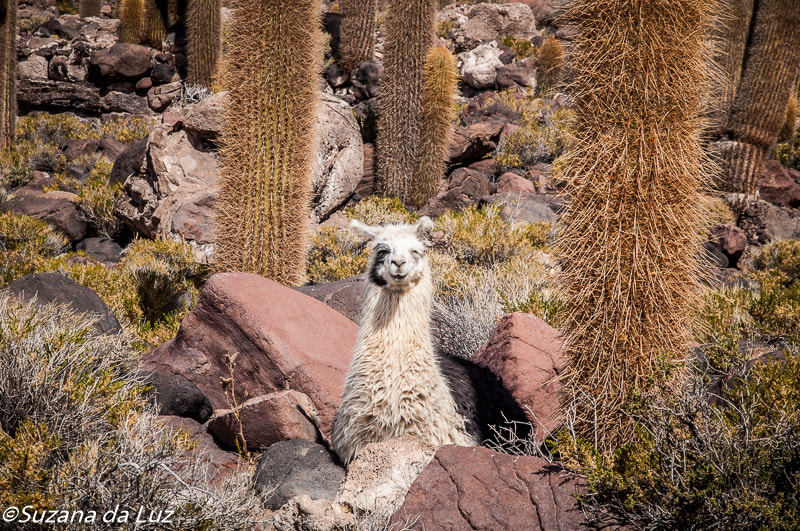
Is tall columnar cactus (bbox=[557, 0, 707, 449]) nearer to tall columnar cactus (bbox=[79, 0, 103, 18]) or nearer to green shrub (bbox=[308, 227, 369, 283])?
green shrub (bbox=[308, 227, 369, 283])

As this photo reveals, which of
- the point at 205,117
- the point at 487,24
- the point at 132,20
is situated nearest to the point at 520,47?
the point at 487,24

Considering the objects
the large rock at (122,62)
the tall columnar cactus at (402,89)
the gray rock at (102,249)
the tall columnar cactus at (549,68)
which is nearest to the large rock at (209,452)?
the gray rock at (102,249)

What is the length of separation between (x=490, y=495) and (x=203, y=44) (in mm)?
14189

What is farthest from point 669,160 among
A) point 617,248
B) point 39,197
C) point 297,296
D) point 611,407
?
point 39,197

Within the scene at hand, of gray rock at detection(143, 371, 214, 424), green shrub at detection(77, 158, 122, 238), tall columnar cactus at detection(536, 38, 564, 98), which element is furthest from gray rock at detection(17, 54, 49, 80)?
gray rock at detection(143, 371, 214, 424)

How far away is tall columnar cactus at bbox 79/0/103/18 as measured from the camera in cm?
2122

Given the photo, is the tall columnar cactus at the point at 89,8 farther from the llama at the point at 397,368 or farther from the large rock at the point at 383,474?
the large rock at the point at 383,474

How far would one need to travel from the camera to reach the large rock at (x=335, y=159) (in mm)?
9547

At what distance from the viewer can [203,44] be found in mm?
→ 14078

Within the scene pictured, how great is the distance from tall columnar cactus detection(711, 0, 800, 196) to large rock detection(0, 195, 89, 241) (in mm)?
11096

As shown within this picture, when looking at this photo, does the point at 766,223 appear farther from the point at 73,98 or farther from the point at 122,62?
the point at 73,98

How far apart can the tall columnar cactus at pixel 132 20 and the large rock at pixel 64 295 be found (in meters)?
14.8

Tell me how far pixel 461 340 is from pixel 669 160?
2.98m

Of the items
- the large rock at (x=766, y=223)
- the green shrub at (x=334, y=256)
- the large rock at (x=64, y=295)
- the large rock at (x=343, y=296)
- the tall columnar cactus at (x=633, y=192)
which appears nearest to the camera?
the tall columnar cactus at (x=633, y=192)
